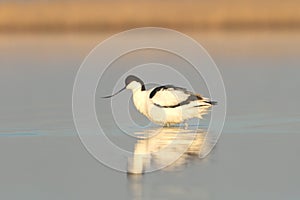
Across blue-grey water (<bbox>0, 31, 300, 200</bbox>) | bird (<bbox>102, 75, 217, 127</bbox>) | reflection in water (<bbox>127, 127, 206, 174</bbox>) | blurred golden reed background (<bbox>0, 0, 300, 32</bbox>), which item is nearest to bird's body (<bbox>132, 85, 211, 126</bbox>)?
bird (<bbox>102, 75, 217, 127</bbox>)

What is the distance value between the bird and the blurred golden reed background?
57.1 feet

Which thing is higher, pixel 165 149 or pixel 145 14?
pixel 145 14

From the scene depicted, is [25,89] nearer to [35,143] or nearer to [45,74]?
[45,74]

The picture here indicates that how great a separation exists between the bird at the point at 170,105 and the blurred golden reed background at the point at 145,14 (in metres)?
17.4

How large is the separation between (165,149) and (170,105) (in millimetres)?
1012

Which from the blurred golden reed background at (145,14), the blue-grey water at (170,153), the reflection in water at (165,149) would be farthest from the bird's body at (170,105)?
the blurred golden reed background at (145,14)

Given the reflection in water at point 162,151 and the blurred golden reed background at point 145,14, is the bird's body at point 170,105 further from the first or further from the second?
the blurred golden reed background at point 145,14

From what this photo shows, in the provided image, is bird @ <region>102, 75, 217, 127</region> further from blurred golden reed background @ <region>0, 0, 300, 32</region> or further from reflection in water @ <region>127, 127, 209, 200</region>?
blurred golden reed background @ <region>0, 0, 300, 32</region>

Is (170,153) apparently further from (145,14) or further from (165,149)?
(145,14)

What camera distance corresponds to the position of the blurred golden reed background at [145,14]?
27.8 m

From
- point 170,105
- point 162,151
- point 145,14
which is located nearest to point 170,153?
point 162,151

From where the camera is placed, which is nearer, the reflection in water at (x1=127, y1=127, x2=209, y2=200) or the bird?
the reflection in water at (x1=127, y1=127, x2=209, y2=200)

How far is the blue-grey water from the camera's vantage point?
7.17 metres

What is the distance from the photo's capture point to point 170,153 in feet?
28.5
